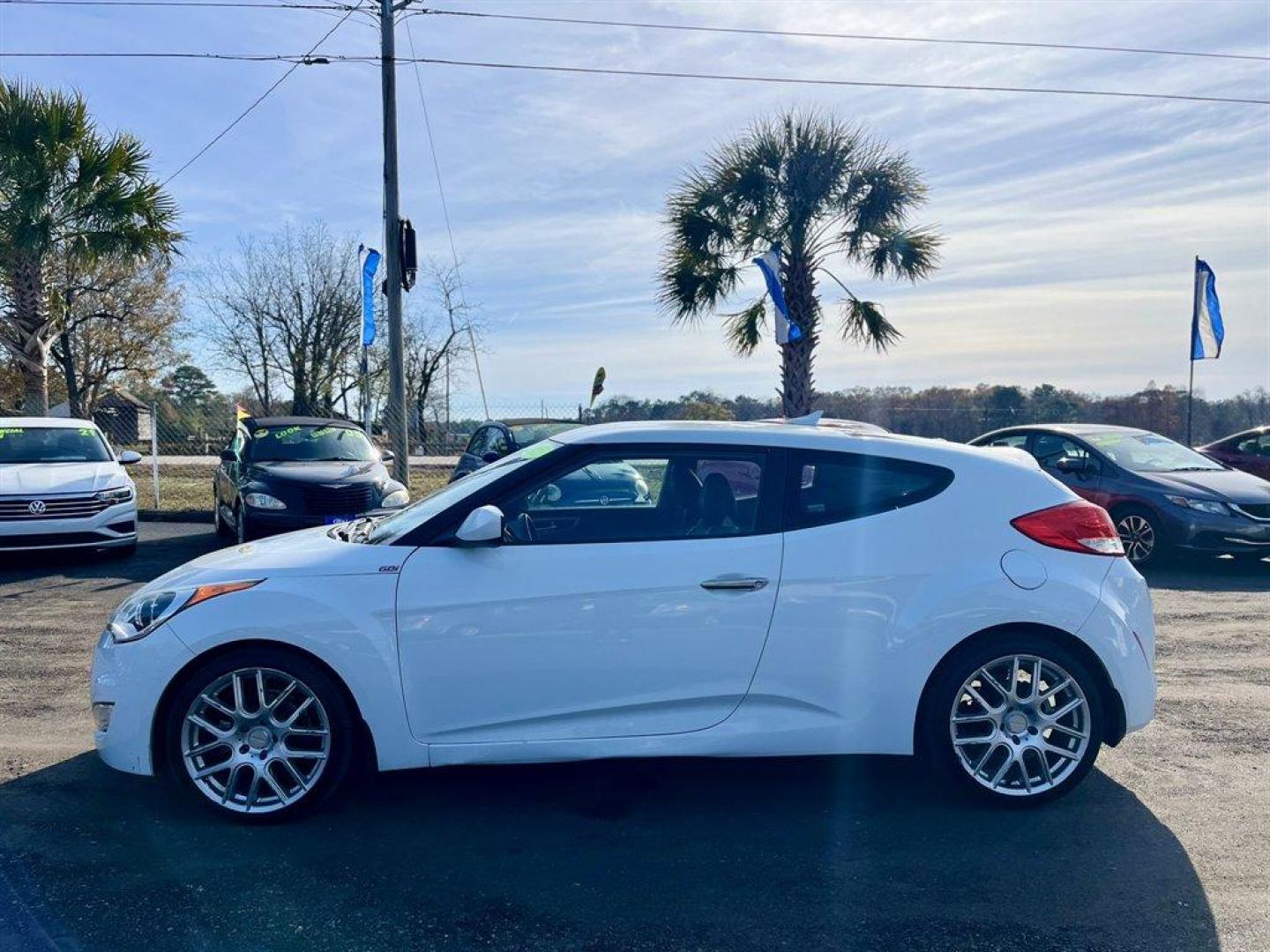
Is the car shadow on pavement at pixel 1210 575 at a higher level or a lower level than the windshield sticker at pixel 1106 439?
lower

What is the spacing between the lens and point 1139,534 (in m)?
11.0

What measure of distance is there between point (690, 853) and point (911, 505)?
1665 millimetres

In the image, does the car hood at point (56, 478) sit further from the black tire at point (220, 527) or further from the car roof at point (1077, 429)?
the car roof at point (1077, 429)

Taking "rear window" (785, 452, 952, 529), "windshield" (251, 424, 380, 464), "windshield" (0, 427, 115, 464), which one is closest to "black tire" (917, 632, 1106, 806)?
"rear window" (785, 452, 952, 529)

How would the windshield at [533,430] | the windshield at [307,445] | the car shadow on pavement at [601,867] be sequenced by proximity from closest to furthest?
the car shadow on pavement at [601,867]
the windshield at [307,445]
the windshield at [533,430]

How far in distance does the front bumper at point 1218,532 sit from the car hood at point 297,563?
29.9ft

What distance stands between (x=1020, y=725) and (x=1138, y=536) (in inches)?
302

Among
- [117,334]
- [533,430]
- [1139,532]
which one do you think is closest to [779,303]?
[533,430]

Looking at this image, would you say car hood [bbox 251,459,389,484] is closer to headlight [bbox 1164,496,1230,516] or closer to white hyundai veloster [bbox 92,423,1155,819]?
white hyundai veloster [bbox 92,423,1155,819]

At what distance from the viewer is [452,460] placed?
71.9ft

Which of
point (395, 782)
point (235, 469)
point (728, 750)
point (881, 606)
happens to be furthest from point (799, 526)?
point (235, 469)

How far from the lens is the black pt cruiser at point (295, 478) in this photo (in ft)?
35.9

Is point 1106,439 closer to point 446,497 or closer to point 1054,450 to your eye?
point 1054,450

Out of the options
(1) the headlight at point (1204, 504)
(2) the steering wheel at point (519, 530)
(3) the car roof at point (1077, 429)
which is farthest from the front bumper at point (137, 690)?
(3) the car roof at point (1077, 429)
